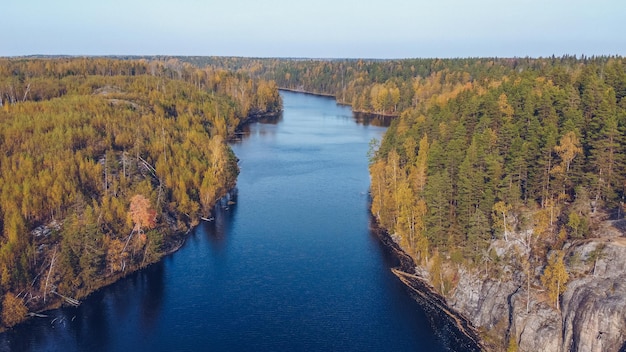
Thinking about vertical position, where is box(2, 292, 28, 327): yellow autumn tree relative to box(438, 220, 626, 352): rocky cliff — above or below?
below

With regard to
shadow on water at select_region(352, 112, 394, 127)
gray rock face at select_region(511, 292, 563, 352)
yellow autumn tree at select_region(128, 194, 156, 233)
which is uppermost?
shadow on water at select_region(352, 112, 394, 127)

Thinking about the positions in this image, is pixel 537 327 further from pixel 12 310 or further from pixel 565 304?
pixel 12 310

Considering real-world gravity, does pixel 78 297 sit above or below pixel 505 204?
below

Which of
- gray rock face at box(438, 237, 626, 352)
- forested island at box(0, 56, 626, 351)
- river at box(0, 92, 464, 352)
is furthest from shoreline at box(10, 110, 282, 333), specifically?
gray rock face at box(438, 237, 626, 352)

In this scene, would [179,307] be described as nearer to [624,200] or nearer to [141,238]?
[141,238]

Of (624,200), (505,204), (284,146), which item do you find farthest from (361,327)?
(284,146)

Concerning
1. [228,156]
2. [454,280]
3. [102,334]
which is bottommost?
[102,334]

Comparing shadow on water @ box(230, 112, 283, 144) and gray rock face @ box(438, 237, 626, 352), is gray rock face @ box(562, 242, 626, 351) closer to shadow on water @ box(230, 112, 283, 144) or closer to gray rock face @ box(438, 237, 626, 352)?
gray rock face @ box(438, 237, 626, 352)
